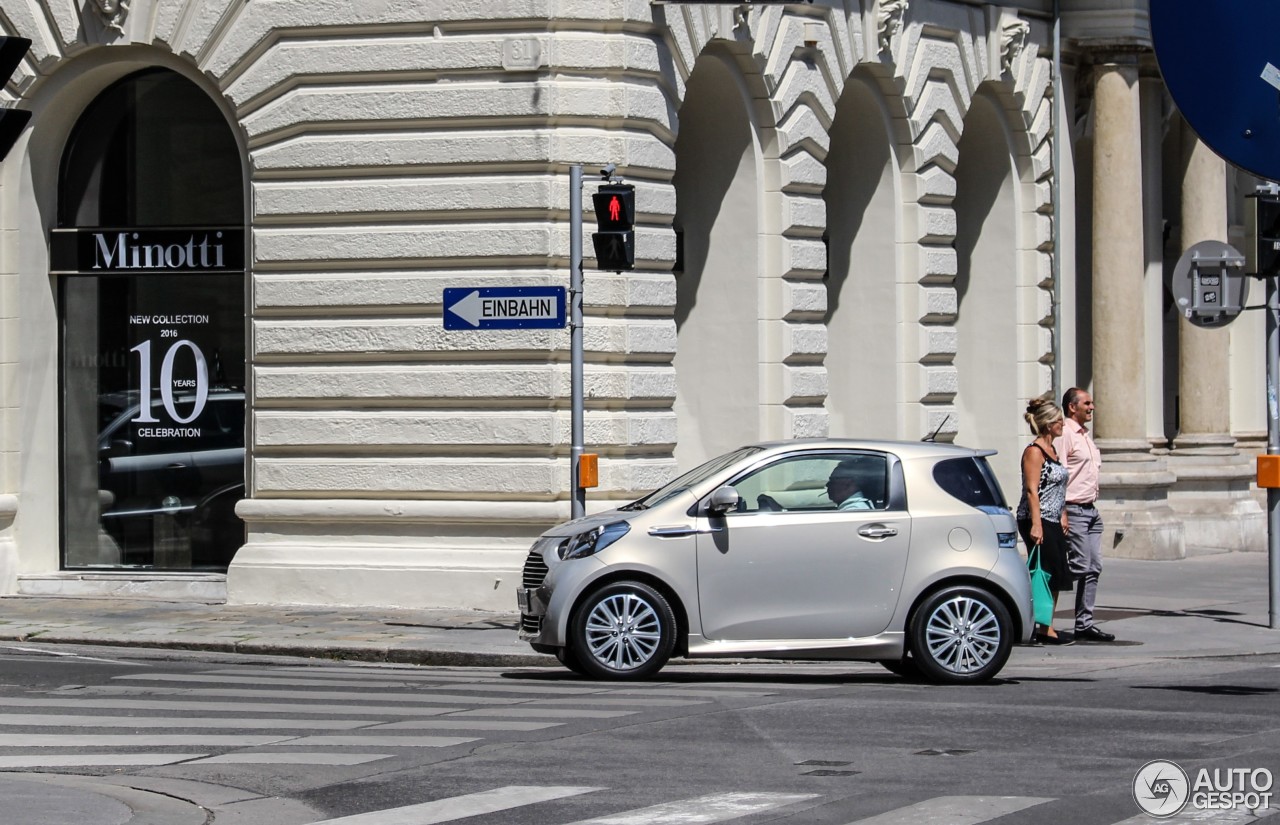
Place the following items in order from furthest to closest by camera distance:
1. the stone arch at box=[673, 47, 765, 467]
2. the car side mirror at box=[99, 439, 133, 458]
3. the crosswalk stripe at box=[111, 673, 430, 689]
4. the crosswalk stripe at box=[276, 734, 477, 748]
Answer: the stone arch at box=[673, 47, 765, 467], the car side mirror at box=[99, 439, 133, 458], the crosswalk stripe at box=[111, 673, 430, 689], the crosswalk stripe at box=[276, 734, 477, 748]

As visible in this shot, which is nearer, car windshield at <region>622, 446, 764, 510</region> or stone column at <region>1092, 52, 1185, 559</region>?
car windshield at <region>622, 446, 764, 510</region>

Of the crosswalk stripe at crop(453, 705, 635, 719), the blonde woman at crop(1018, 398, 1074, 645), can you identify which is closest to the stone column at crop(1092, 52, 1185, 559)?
the blonde woman at crop(1018, 398, 1074, 645)

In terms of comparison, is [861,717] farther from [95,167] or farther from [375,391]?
[95,167]

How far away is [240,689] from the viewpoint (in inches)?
507

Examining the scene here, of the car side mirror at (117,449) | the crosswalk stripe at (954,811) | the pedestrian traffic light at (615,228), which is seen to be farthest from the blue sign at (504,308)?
the crosswalk stripe at (954,811)

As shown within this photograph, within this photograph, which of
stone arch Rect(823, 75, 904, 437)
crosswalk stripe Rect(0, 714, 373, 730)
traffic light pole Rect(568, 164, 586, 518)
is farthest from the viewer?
stone arch Rect(823, 75, 904, 437)

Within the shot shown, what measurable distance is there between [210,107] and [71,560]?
4.41 m

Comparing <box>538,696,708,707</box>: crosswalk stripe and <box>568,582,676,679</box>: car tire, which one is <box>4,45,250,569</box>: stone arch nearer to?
<box>568,582,676,679</box>: car tire

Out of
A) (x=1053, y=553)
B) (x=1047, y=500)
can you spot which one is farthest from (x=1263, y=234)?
(x=1053, y=553)

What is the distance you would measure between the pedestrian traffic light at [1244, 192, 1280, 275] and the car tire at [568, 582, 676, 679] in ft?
19.9

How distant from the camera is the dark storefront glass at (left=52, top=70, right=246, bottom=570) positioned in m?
19.6

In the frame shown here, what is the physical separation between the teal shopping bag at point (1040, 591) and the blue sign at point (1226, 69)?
3.62 meters

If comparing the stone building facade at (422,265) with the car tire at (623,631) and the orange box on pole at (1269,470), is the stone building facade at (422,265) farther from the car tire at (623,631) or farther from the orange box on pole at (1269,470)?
the car tire at (623,631)

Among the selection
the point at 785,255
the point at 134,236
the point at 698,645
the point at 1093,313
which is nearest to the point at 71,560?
the point at 134,236
